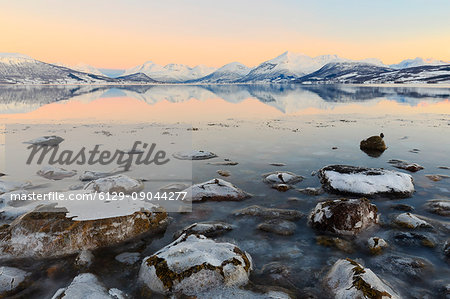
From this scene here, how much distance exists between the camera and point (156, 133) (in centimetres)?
3031

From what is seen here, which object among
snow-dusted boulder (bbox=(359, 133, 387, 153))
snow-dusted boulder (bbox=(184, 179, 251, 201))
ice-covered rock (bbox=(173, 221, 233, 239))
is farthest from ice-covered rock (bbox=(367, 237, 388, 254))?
snow-dusted boulder (bbox=(359, 133, 387, 153))

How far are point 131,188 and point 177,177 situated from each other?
3.11 meters

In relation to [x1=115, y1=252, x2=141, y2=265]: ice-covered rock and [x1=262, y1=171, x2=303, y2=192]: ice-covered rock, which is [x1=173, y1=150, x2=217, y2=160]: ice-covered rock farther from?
[x1=115, y1=252, x2=141, y2=265]: ice-covered rock

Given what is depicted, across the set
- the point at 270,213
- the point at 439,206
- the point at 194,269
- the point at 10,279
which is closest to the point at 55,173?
the point at 10,279

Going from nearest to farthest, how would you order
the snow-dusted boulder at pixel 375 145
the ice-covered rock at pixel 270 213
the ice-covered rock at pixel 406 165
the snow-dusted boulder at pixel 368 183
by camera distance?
the ice-covered rock at pixel 270 213
the snow-dusted boulder at pixel 368 183
the ice-covered rock at pixel 406 165
the snow-dusted boulder at pixel 375 145

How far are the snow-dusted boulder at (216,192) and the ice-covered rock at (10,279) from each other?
7.14 metres

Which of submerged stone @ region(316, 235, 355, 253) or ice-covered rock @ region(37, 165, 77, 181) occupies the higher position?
ice-covered rock @ region(37, 165, 77, 181)

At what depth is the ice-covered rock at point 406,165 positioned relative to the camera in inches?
686

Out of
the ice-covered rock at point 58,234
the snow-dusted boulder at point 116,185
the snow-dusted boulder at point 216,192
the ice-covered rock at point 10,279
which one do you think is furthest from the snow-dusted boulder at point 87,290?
the snow-dusted boulder at point 216,192

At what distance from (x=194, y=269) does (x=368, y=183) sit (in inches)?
422

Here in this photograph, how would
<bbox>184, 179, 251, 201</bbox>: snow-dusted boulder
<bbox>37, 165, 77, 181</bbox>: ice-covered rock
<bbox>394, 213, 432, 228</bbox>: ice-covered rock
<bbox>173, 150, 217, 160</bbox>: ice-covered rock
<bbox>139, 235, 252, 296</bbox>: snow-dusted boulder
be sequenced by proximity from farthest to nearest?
<bbox>173, 150, 217, 160</bbox>: ice-covered rock < <bbox>37, 165, 77, 181</bbox>: ice-covered rock < <bbox>184, 179, 251, 201</bbox>: snow-dusted boulder < <bbox>394, 213, 432, 228</bbox>: ice-covered rock < <bbox>139, 235, 252, 296</bbox>: snow-dusted boulder

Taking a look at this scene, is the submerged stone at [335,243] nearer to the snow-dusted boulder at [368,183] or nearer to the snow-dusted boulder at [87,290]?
the snow-dusted boulder at [368,183]

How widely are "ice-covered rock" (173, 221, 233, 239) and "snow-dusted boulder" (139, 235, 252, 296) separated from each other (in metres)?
2.12

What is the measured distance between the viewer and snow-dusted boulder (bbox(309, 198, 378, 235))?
10.3 meters
